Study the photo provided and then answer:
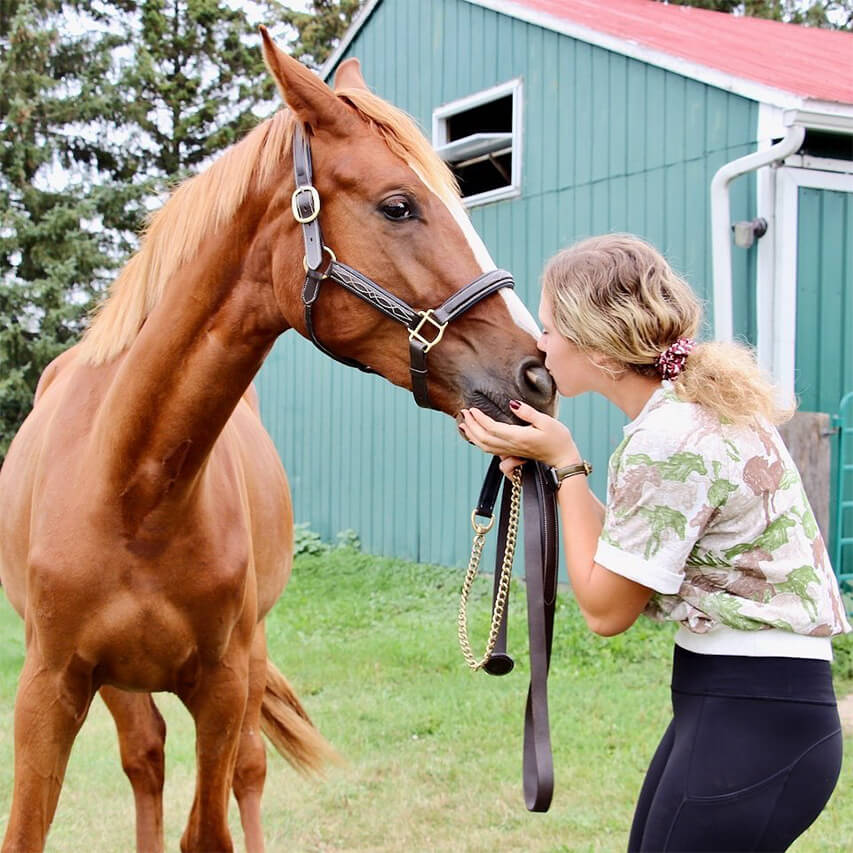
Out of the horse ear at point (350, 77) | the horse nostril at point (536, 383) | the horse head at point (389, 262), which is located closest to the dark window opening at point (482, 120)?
the horse ear at point (350, 77)

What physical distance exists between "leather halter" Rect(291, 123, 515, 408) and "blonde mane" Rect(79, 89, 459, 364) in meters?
0.12

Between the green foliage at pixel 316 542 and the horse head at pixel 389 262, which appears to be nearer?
the horse head at pixel 389 262

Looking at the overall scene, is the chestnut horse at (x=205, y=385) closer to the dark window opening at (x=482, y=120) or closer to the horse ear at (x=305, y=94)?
the horse ear at (x=305, y=94)

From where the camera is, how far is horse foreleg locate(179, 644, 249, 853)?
8.79 feet

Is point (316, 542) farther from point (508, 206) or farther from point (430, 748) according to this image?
point (430, 748)

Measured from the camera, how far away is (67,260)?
45.6 ft

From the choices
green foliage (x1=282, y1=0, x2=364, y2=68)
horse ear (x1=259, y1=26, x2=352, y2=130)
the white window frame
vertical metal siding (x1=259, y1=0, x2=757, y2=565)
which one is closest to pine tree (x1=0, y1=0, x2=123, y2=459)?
green foliage (x1=282, y1=0, x2=364, y2=68)

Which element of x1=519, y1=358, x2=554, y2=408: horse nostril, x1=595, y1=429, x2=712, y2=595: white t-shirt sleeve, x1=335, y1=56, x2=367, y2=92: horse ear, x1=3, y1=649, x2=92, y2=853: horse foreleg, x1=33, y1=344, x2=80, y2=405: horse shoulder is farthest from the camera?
x1=33, y1=344, x2=80, y2=405: horse shoulder

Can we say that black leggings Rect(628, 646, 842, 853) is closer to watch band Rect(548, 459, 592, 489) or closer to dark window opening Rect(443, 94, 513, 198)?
watch band Rect(548, 459, 592, 489)

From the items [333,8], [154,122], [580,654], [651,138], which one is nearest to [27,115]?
[154,122]

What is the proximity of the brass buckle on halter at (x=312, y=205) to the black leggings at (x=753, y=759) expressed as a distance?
1.20 meters

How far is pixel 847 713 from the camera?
183 inches

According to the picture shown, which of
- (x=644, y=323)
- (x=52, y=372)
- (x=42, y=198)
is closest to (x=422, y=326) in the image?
(x=644, y=323)

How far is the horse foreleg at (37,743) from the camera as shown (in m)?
2.42
